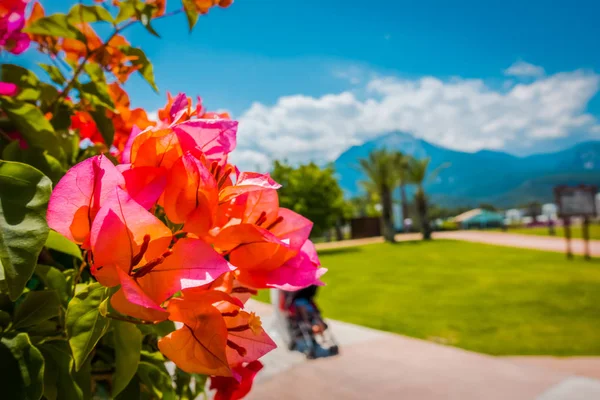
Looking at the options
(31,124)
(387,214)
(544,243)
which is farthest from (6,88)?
(387,214)

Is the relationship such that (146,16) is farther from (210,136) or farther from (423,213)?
(423,213)

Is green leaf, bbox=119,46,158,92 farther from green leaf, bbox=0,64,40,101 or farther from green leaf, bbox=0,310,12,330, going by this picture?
green leaf, bbox=0,310,12,330

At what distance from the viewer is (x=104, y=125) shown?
51 centimetres

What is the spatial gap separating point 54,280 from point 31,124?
17 cm

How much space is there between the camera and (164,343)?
0.26m

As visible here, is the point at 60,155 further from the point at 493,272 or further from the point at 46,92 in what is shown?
the point at 493,272

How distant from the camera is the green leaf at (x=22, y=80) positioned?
477 mm

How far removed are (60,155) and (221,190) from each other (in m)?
0.25

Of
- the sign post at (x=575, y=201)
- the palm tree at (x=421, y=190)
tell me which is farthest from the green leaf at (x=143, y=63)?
the palm tree at (x=421, y=190)

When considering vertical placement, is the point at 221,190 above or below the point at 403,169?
below

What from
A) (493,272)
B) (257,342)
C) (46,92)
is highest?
(46,92)

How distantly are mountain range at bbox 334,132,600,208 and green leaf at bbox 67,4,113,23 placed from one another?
152476mm

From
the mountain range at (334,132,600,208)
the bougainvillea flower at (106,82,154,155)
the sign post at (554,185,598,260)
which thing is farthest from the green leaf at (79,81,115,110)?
the mountain range at (334,132,600,208)

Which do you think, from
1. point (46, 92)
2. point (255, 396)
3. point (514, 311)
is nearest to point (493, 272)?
point (514, 311)
